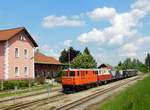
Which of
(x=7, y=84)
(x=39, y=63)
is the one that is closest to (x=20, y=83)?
(x=7, y=84)

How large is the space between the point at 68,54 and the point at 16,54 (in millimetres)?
59114

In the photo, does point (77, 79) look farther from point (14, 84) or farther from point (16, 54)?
point (16, 54)

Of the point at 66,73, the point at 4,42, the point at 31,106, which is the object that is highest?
the point at 4,42

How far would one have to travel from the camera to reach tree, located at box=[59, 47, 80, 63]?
113125 mm

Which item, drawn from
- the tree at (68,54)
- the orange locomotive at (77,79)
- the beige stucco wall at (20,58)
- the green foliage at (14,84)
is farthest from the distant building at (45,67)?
the tree at (68,54)

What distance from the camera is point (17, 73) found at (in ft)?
173

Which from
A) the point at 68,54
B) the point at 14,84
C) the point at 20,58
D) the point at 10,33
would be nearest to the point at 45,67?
the point at 20,58

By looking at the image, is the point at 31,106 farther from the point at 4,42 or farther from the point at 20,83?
the point at 4,42

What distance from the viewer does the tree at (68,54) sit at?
11312 centimetres

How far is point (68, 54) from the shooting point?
112 meters

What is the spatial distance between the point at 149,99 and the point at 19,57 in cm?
4458

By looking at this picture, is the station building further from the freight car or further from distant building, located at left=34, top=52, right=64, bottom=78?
the freight car

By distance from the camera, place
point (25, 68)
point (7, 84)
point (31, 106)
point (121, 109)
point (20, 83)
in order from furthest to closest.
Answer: point (25, 68) → point (20, 83) → point (7, 84) → point (31, 106) → point (121, 109)

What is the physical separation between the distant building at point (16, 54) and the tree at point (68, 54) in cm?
5447
